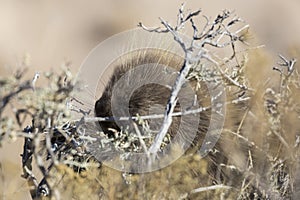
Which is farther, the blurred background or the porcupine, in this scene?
the blurred background

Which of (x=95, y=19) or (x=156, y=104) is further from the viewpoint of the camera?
(x=95, y=19)

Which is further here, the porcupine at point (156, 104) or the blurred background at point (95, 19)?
the blurred background at point (95, 19)

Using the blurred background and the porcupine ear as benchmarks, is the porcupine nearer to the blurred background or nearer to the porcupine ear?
the porcupine ear

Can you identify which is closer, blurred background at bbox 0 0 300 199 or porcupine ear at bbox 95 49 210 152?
porcupine ear at bbox 95 49 210 152

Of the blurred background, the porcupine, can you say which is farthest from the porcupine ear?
the blurred background

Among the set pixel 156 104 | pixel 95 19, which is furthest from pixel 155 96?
pixel 95 19

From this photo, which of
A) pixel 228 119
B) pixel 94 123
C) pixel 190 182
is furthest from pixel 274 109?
pixel 94 123

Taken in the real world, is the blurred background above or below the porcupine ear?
above

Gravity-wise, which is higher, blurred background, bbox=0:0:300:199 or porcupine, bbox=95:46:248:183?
blurred background, bbox=0:0:300:199

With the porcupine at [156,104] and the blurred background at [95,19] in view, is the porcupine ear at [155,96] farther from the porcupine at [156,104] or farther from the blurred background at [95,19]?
the blurred background at [95,19]

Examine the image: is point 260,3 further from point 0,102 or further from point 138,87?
point 0,102

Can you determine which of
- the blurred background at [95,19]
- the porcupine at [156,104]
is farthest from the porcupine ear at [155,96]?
the blurred background at [95,19]

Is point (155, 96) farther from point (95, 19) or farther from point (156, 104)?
point (95, 19)
